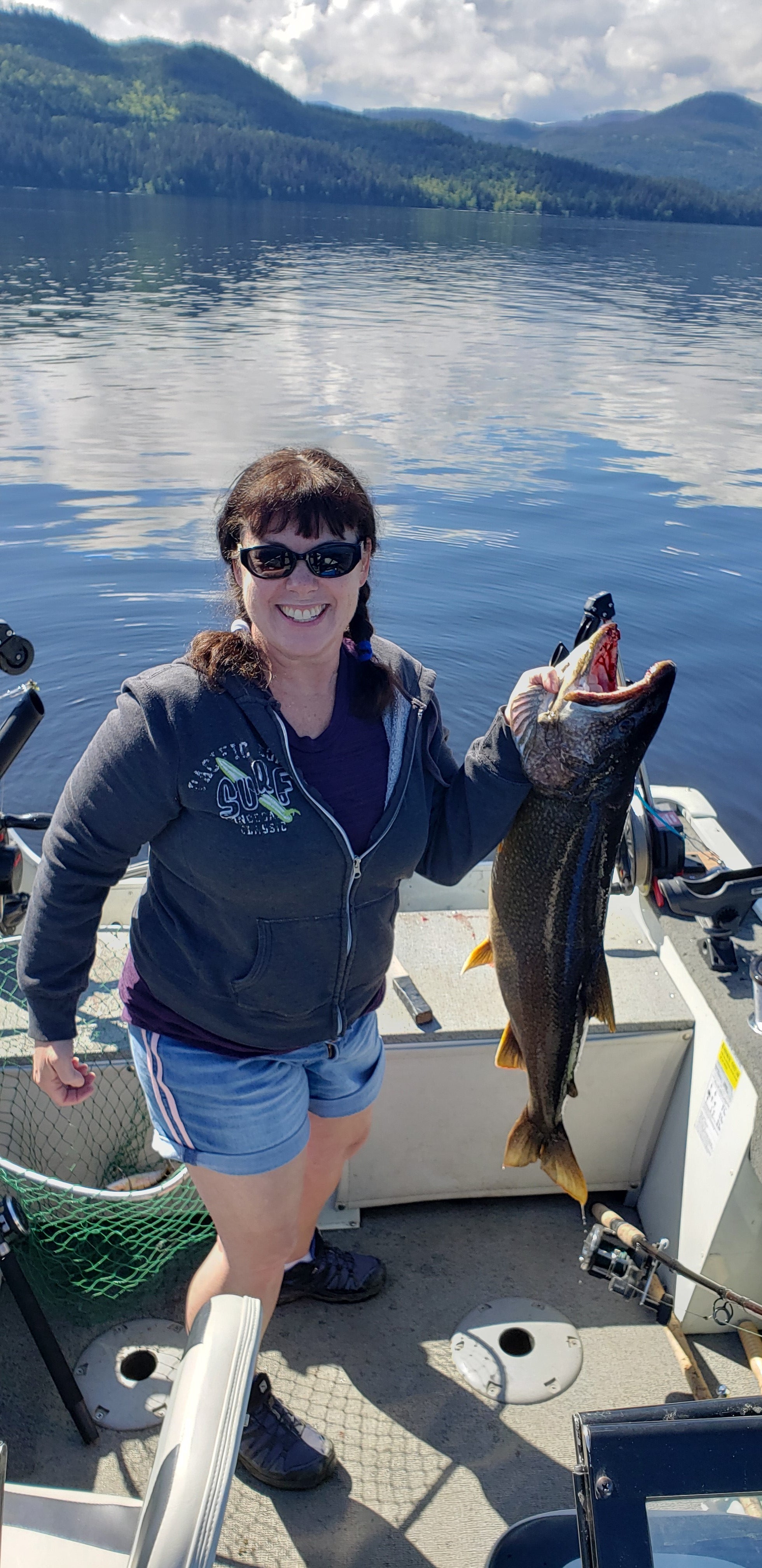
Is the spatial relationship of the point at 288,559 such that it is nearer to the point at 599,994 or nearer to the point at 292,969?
the point at 292,969

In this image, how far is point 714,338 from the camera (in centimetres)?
2825

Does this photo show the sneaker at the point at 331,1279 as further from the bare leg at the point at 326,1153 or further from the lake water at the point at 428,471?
the lake water at the point at 428,471

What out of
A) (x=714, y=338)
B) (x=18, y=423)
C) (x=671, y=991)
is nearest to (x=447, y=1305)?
(x=671, y=991)

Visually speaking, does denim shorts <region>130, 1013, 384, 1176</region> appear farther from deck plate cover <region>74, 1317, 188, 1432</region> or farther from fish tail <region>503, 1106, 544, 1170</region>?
deck plate cover <region>74, 1317, 188, 1432</region>

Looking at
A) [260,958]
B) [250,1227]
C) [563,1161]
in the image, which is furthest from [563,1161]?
[260,958]

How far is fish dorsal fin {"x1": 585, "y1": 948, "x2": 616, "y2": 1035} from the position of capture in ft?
8.73

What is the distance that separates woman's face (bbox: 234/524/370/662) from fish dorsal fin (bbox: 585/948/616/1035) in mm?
1064

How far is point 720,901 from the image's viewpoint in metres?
3.45

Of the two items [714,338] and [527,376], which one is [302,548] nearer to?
[527,376]

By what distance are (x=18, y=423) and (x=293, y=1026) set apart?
1678 centimetres

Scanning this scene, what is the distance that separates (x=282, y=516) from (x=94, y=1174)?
2391 mm

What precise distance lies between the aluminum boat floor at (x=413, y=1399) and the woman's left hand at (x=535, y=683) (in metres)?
2.19

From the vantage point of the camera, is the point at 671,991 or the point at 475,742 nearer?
the point at 475,742

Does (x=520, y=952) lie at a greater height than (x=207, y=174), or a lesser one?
lesser
